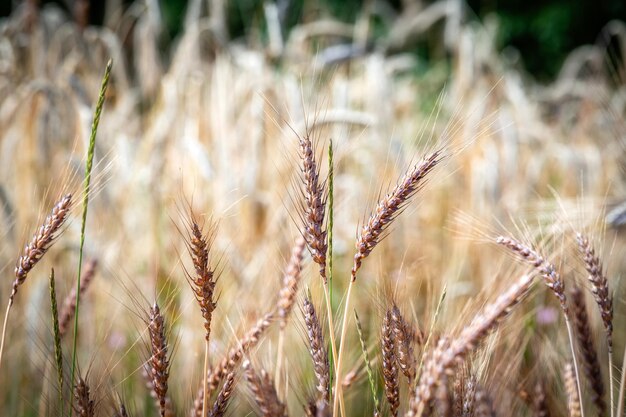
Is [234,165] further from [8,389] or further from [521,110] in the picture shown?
[521,110]

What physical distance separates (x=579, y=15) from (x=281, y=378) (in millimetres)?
8487

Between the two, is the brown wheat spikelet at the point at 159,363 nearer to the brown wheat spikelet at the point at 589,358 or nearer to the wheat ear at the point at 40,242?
the wheat ear at the point at 40,242

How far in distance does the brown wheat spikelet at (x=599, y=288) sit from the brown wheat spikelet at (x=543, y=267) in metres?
0.04

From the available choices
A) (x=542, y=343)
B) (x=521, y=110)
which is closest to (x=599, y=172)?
(x=521, y=110)

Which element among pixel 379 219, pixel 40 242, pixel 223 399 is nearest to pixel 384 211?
pixel 379 219

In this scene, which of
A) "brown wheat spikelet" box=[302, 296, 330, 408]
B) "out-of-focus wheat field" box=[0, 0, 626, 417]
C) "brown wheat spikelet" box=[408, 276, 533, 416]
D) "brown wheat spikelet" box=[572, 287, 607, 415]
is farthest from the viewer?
"out-of-focus wheat field" box=[0, 0, 626, 417]

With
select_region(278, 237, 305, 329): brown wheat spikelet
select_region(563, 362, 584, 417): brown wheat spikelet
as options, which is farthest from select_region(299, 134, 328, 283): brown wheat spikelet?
select_region(563, 362, 584, 417): brown wheat spikelet

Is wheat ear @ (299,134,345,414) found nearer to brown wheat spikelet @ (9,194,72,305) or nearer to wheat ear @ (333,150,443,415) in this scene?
wheat ear @ (333,150,443,415)

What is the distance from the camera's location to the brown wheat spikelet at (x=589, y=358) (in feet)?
2.27

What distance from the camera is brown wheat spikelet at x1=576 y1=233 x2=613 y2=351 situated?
2.04ft

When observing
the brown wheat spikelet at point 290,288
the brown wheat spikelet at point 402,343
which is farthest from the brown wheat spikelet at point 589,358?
the brown wheat spikelet at point 290,288

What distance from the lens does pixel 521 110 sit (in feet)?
7.87

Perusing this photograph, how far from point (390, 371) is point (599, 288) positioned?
0.25 m

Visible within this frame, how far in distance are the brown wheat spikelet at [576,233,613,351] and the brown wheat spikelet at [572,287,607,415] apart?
0.26 ft
